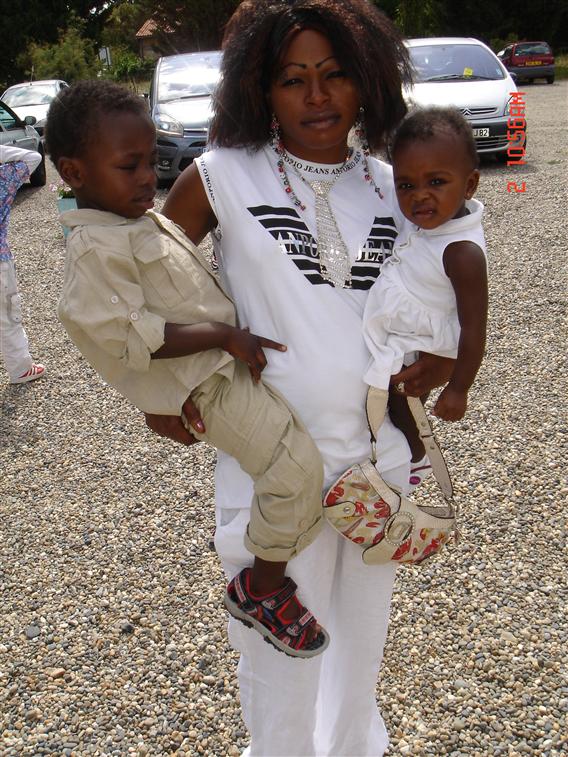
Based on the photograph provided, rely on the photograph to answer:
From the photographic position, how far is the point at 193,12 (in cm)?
2942

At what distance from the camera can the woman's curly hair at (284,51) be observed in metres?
1.61

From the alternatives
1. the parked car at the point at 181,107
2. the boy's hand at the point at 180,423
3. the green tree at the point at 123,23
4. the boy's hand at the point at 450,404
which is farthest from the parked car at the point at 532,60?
the boy's hand at the point at 180,423

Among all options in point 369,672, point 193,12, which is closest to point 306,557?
point 369,672

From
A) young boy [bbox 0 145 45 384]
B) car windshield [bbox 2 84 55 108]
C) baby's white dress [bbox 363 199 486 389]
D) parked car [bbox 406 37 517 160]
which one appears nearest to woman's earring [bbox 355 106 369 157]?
baby's white dress [bbox 363 199 486 389]

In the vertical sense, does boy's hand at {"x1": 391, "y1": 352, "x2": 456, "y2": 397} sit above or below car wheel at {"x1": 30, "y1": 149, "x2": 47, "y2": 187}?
Result: above

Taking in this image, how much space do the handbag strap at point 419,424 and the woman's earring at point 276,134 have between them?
624mm

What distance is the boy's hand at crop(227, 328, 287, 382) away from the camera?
60.4 inches

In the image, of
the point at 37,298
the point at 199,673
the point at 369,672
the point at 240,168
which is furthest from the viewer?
the point at 37,298

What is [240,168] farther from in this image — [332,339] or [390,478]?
[390,478]

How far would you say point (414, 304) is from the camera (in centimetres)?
162

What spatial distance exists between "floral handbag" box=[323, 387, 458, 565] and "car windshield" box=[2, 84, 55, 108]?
1549cm

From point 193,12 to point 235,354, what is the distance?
1254 inches

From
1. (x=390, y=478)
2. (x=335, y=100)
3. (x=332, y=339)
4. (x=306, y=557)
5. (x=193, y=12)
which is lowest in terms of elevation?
(x=193, y=12)

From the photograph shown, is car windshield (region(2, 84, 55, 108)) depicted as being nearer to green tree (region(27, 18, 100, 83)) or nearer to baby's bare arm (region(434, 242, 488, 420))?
green tree (region(27, 18, 100, 83))
